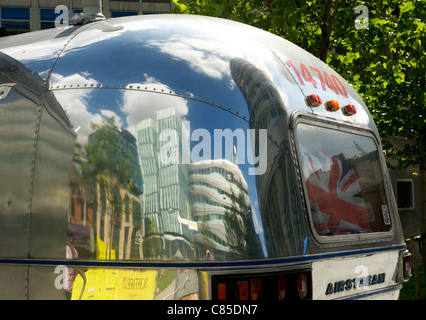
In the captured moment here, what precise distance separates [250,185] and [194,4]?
9.35 metres

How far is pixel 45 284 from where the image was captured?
187 inches

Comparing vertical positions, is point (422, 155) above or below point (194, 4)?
below

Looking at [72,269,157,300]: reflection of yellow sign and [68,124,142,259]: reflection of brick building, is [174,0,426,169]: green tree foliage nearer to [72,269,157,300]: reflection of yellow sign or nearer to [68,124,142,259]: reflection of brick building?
[68,124,142,259]: reflection of brick building

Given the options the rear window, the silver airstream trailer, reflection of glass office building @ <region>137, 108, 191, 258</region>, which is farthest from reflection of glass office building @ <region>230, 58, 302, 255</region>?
reflection of glass office building @ <region>137, 108, 191, 258</region>

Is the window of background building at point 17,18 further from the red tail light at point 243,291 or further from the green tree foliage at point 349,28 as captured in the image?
the red tail light at point 243,291

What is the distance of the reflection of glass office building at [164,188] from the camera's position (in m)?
4.56

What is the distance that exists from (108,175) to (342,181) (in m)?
2.06

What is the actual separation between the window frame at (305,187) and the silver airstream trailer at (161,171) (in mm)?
23

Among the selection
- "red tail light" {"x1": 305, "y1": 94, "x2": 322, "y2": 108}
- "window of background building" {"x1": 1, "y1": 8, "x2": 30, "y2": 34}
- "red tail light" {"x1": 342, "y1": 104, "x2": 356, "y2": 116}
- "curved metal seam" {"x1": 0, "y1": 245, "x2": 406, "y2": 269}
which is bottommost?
"curved metal seam" {"x1": 0, "y1": 245, "x2": 406, "y2": 269}

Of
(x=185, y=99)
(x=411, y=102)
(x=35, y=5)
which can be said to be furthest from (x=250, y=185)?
(x=35, y=5)

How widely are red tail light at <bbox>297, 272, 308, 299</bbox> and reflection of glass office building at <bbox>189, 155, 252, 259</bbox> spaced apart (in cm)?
52

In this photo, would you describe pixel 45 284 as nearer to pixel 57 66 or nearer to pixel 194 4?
A: pixel 57 66

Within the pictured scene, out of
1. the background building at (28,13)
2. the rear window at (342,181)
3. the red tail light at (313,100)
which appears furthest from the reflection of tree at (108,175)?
the background building at (28,13)

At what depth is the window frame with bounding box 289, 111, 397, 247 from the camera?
5.04 m
